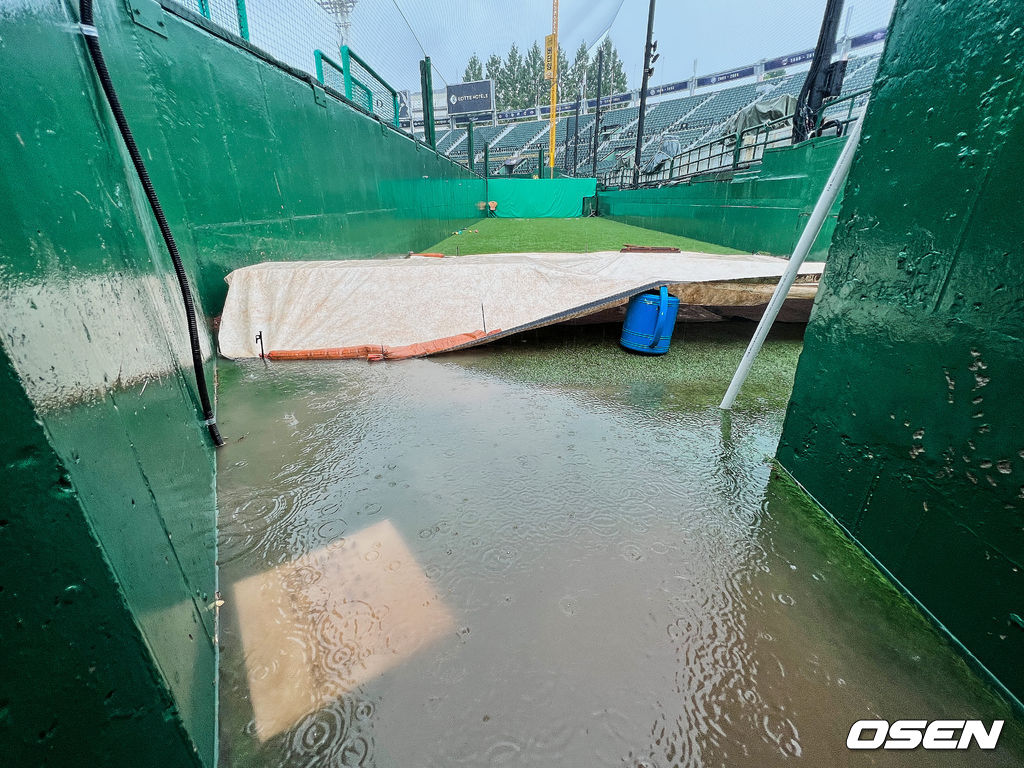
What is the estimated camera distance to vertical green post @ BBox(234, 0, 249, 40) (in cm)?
387

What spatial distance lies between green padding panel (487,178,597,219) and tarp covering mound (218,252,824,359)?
2134 centimetres

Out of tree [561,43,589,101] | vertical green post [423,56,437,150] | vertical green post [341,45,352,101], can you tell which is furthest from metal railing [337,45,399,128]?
tree [561,43,589,101]

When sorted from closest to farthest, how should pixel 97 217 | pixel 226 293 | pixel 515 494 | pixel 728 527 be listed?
pixel 97 217, pixel 728 527, pixel 515 494, pixel 226 293

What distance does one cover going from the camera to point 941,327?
1357mm

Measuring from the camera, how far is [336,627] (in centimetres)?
131

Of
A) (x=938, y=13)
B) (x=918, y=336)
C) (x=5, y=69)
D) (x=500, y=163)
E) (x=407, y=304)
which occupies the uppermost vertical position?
(x=500, y=163)

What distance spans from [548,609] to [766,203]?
346 inches

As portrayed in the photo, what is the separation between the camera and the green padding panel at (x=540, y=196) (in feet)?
78.2

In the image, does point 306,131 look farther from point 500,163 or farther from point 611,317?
point 500,163

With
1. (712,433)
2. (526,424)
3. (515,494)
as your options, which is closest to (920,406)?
(712,433)

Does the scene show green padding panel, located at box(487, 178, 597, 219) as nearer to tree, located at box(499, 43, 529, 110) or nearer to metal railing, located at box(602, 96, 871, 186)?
metal railing, located at box(602, 96, 871, 186)

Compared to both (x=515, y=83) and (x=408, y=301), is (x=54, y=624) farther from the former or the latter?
(x=515, y=83)

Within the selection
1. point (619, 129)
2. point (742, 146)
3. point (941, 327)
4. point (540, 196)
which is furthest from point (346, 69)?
point (619, 129)

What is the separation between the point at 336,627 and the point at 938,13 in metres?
2.66
